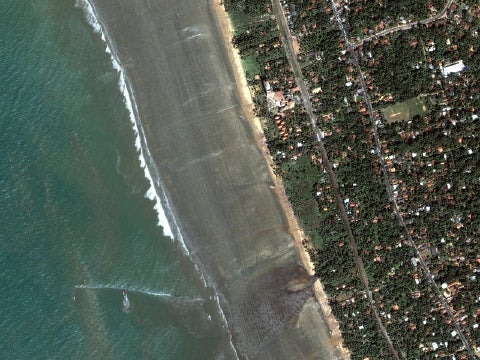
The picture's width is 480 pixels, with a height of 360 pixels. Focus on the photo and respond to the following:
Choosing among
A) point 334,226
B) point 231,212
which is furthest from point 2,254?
point 334,226

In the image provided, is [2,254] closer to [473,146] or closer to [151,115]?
[151,115]

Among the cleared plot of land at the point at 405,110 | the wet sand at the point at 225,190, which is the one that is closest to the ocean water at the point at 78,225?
the wet sand at the point at 225,190

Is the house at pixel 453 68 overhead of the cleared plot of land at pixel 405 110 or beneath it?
overhead

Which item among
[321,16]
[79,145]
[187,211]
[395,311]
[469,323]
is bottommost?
[469,323]

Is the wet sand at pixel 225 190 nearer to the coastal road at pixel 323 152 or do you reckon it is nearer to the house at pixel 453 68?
the coastal road at pixel 323 152

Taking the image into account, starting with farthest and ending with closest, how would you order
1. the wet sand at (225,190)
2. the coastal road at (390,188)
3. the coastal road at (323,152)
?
1. the wet sand at (225,190)
2. the coastal road at (323,152)
3. the coastal road at (390,188)

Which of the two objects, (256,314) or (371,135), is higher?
(371,135)
